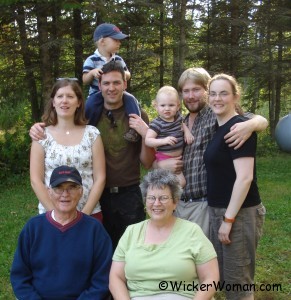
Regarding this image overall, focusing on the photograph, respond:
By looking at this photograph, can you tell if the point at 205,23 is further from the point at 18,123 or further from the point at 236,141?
the point at 236,141

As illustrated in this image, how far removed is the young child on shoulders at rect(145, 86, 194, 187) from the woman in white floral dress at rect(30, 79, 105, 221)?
1.34ft

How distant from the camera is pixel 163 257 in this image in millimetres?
2570

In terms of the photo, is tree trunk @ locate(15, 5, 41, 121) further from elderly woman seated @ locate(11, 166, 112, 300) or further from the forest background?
elderly woman seated @ locate(11, 166, 112, 300)

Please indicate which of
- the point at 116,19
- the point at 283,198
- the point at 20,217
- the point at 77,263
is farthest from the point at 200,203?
the point at 116,19

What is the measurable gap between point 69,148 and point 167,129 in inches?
28.8

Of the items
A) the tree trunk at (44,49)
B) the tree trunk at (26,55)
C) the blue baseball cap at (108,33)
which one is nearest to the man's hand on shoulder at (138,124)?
the blue baseball cap at (108,33)

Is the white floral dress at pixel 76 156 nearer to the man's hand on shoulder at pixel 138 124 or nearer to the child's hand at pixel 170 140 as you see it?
the man's hand on shoulder at pixel 138 124

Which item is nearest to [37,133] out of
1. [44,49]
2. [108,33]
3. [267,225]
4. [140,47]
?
[108,33]

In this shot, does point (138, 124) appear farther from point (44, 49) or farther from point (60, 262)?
point (44, 49)

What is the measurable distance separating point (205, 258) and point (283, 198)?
5.78m

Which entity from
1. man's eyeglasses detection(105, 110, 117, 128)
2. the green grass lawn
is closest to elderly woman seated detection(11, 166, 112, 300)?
man's eyeglasses detection(105, 110, 117, 128)

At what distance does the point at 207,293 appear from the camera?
2.52 m

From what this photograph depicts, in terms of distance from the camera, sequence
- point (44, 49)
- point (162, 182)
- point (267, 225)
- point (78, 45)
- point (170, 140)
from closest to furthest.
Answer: point (162, 182) → point (170, 140) → point (267, 225) → point (44, 49) → point (78, 45)

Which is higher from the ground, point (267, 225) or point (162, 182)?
point (162, 182)
